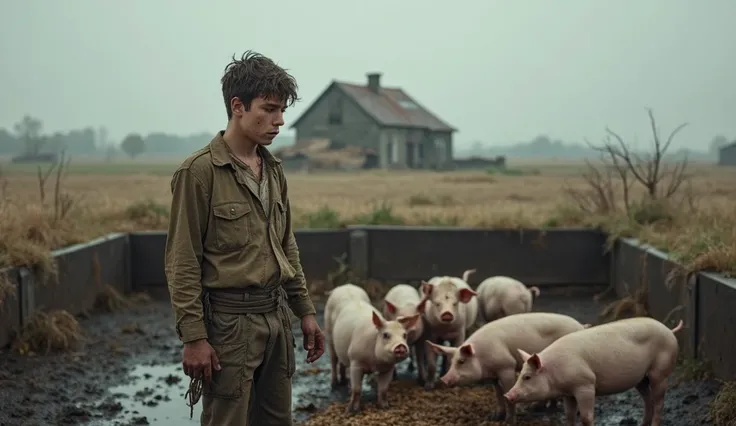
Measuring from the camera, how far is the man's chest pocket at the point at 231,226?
354 cm

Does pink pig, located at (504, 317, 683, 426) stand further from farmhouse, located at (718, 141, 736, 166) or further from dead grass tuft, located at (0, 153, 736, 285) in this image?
farmhouse, located at (718, 141, 736, 166)

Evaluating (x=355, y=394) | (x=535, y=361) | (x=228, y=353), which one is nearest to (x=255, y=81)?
(x=228, y=353)

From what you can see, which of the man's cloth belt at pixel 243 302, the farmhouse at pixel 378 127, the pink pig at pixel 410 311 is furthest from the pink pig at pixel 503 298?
the farmhouse at pixel 378 127

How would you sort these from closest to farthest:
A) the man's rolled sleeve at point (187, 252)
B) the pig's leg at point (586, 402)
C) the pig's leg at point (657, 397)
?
the man's rolled sleeve at point (187, 252), the pig's leg at point (586, 402), the pig's leg at point (657, 397)

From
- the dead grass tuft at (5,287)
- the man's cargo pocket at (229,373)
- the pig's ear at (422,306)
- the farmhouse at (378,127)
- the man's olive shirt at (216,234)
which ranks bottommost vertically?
the pig's ear at (422,306)

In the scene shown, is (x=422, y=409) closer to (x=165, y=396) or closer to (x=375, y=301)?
(x=165, y=396)

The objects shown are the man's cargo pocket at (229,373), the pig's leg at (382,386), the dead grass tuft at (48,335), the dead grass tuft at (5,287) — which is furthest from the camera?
the dead grass tuft at (48,335)

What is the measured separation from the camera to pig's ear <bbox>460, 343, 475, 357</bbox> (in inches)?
232

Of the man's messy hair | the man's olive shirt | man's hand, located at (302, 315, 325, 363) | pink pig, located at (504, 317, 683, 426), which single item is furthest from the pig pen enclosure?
the man's messy hair

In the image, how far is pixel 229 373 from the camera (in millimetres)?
3514

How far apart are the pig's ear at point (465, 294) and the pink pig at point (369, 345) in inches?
29.5

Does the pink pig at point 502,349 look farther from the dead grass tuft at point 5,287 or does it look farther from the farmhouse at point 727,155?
the farmhouse at point 727,155

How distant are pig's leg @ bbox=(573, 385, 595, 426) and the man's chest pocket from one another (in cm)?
264

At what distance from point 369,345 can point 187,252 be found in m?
3.18
